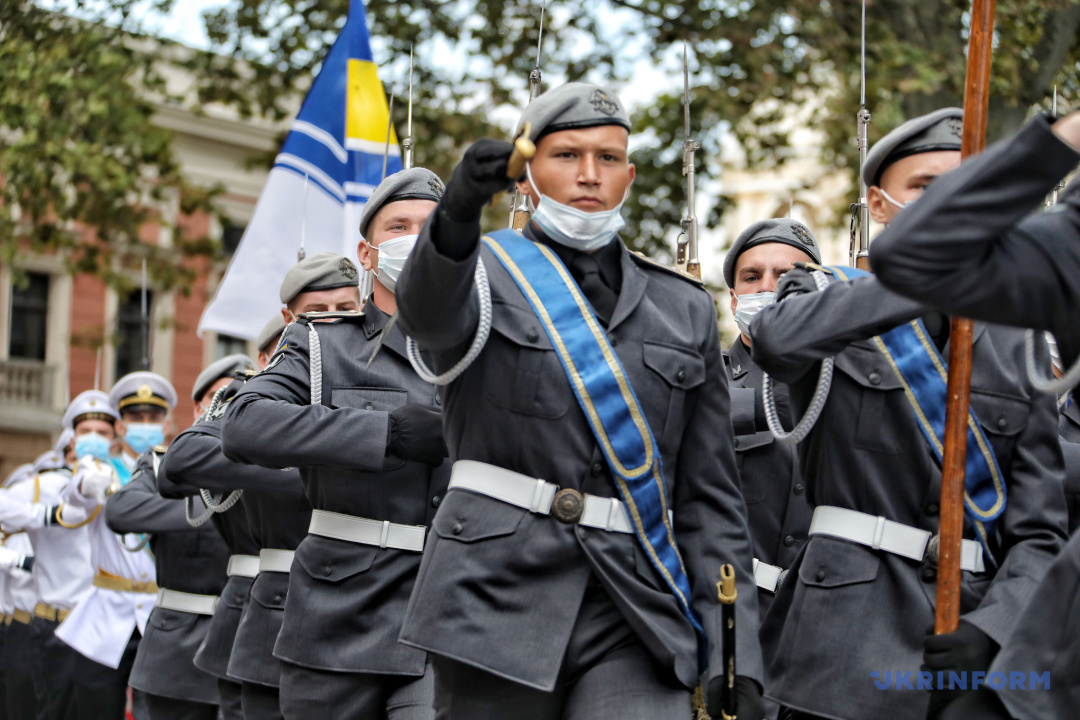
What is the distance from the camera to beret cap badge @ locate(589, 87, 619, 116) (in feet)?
13.3

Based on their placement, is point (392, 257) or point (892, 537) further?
point (392, 257)

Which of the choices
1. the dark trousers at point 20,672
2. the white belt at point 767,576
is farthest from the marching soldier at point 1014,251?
the dark trousers at point 20,672

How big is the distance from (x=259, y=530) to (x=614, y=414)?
300 cm

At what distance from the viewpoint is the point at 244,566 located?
7113 millimetres

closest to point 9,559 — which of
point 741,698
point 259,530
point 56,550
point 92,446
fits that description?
point 56,550

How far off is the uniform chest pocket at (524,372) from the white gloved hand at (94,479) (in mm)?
7038

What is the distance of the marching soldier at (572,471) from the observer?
147 inches

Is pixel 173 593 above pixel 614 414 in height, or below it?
below

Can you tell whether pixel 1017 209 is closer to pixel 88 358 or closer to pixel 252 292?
pixel 252 292

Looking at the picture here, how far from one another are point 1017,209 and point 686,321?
51.0 inches

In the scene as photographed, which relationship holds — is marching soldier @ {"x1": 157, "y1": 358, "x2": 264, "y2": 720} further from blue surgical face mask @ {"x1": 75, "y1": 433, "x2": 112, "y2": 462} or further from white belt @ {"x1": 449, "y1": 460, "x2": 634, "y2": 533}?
blue surgical face mask @ {"x1": 75, "y1": 433, "x2": 112, "y2": 462}

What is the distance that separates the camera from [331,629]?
5.27 metres

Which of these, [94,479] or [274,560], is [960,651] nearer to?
[274,560]

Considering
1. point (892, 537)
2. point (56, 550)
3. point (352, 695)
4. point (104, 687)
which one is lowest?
point (104, 687)
